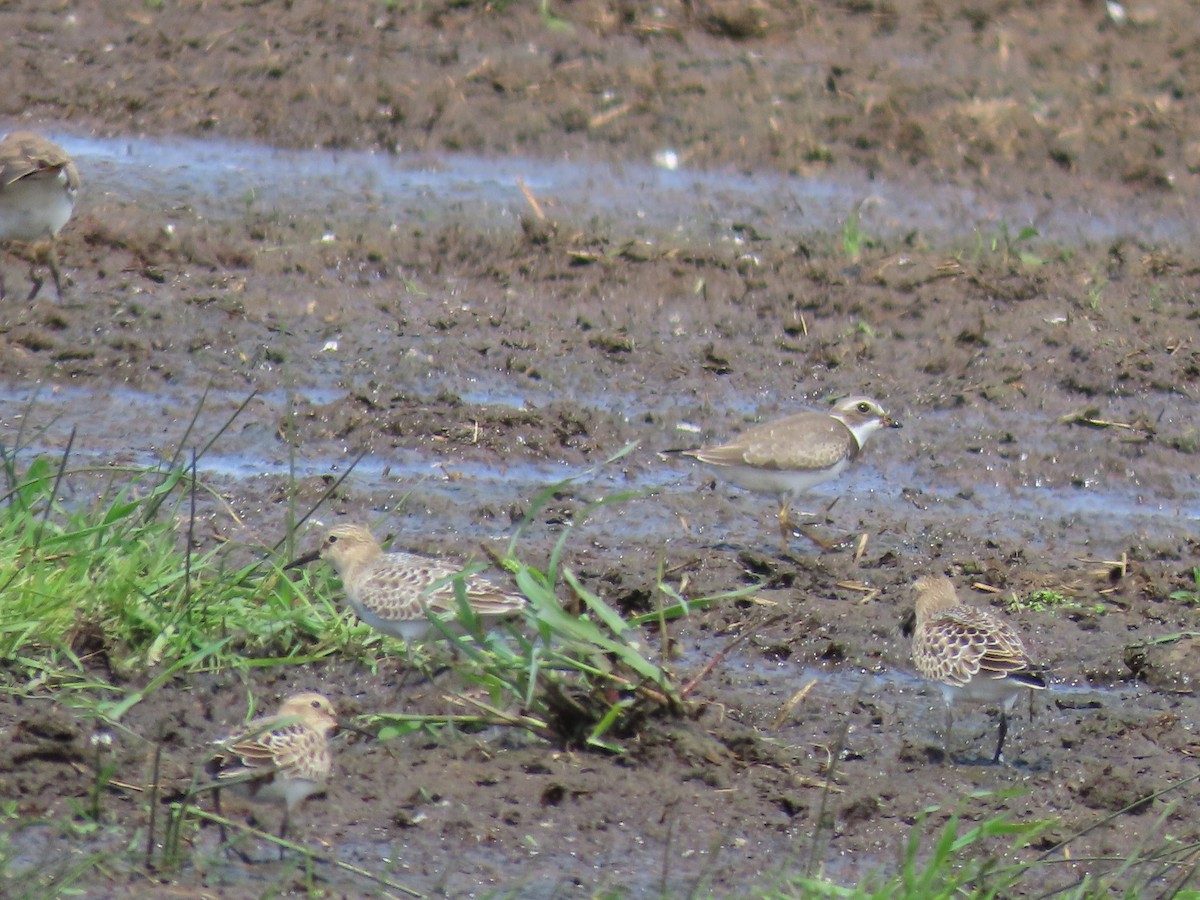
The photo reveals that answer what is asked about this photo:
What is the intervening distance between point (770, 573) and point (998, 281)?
389cm

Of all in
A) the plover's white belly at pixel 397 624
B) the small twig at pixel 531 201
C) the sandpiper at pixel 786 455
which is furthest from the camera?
the small twig at pixel 531 201

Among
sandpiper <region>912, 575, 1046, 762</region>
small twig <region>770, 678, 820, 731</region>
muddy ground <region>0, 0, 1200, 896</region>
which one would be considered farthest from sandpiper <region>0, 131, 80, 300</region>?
sandpiper <region>912, 575, 1046, 762</region>

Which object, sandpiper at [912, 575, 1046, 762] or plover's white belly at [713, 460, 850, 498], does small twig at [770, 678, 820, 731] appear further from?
plover's white belly at [713, 460, 850, 498]

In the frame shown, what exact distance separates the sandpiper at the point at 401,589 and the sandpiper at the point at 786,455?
2024 mm

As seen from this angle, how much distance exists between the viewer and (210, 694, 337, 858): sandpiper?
526 centimetres

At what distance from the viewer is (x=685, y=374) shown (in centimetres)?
1005

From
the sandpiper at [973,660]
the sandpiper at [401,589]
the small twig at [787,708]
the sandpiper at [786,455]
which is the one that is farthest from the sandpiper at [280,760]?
the sandpiper at [786,455]

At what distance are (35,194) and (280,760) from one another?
5.53 meters

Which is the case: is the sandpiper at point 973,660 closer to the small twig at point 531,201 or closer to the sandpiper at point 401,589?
the sandpiper at point 401,589

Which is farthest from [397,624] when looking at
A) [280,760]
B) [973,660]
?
[973,660]

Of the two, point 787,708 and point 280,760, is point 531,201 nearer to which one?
point 787,708

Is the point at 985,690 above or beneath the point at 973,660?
beneath

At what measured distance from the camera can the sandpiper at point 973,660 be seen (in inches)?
257

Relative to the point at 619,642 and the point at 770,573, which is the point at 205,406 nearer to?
the point at 770,573
